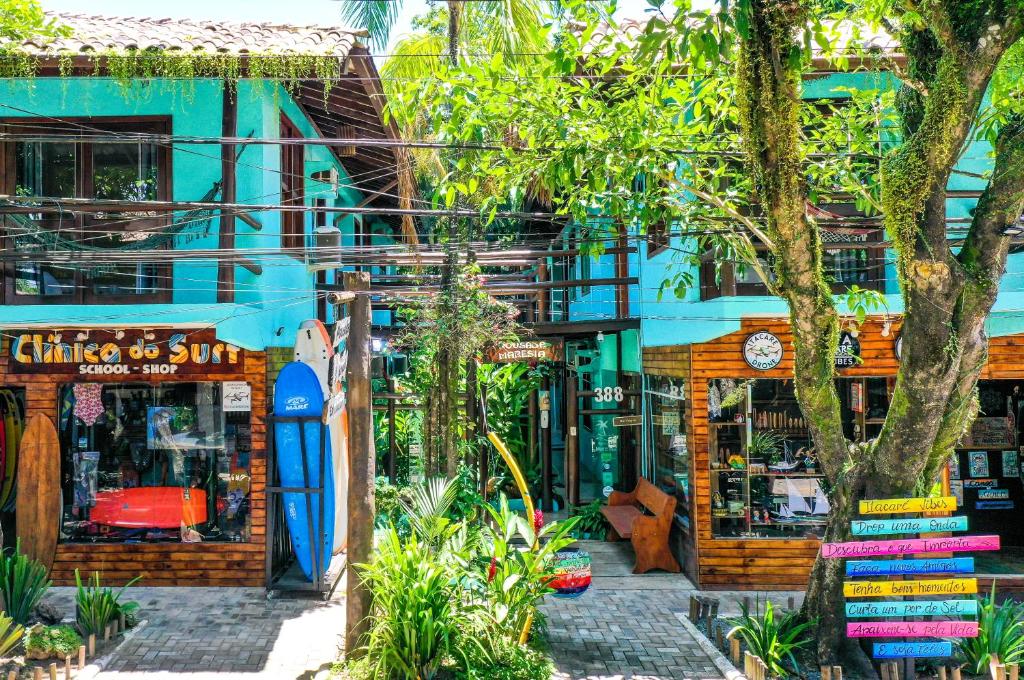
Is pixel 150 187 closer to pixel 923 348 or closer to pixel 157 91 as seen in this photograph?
pixel 157 91

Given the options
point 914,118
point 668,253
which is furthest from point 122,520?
point 914,118

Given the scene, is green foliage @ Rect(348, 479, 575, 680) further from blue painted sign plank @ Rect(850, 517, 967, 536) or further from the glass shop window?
the glass shop window

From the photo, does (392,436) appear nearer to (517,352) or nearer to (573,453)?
(517,352)

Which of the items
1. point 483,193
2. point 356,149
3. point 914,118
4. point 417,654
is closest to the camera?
point 417,654

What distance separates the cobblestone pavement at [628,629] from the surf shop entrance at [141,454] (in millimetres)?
4465

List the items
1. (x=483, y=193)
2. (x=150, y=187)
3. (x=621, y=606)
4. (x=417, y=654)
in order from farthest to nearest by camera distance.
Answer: (x=483, y=193) → (x=150, y=187) → (x=621, y=606) → (x=417, y=654)

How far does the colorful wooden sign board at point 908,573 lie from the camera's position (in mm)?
6852

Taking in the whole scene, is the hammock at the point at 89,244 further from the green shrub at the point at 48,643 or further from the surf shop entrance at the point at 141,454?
the green shrub at the point at 48,643

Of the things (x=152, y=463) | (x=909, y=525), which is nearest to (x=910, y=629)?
(x=909, y=525)

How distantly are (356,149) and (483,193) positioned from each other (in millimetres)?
4020

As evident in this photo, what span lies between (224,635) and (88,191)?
6042 millimetres

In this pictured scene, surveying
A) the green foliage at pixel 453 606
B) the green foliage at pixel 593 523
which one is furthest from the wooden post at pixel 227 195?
the green foliage at pixel 593 523

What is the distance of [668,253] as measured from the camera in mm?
12281

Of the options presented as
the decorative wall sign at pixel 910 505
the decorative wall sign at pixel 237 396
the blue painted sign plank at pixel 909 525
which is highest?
the decorative wall sign at pixel 237 396
